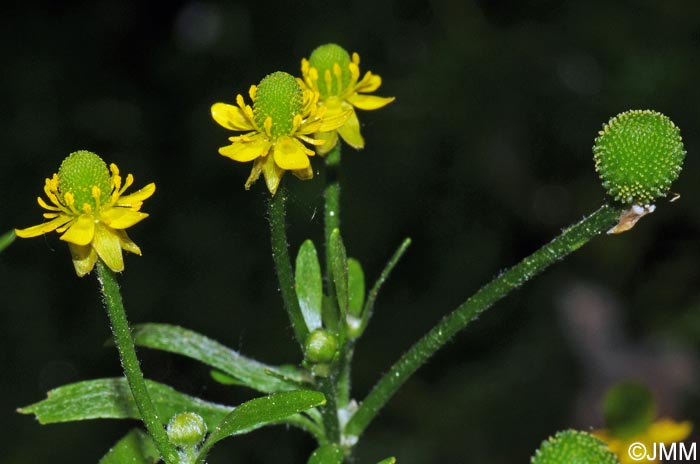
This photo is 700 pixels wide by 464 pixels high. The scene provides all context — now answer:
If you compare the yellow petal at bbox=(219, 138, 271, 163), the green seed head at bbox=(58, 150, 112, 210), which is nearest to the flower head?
the yellow petal at bbox=(219, 138, 271, 163)

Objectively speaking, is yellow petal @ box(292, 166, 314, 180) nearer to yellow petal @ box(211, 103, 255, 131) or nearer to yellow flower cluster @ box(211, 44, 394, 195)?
yellow flower cluster @ box(211, 44, 394, 195)

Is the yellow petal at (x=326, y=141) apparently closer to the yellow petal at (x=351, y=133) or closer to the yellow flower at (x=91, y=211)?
the yellow petal at (x=351, y=133)

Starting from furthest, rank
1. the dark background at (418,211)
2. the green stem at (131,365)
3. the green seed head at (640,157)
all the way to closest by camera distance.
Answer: the dark background at (418,211)
the green seed head at (640,157)
the green stem at (131,365)

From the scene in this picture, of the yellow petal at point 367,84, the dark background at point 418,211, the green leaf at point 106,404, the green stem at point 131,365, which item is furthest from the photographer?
the dark background at point 418,211

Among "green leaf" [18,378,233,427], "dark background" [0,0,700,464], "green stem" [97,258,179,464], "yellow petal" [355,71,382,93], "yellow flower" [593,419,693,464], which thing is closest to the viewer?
"green stem" [97,258,179,464]

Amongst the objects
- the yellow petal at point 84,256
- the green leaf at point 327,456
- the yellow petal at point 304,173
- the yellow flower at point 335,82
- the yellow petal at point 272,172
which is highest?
the yellow flower at point 335,82

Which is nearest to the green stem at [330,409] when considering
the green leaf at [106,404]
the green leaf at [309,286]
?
the green leaf at [309,286]

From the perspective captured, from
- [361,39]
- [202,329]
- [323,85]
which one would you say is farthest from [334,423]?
[361,39]
